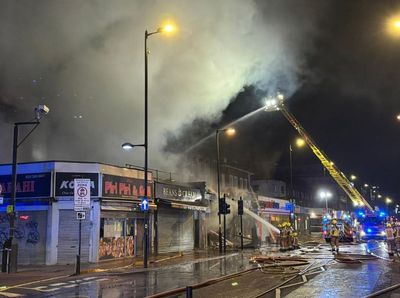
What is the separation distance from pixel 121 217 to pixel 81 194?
16.7ft

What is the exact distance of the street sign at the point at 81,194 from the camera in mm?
14954

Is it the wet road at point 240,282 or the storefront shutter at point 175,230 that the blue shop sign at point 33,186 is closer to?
the wet road at point 240,282

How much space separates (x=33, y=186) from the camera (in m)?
18.5

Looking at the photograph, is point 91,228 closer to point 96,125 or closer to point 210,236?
point 96,125

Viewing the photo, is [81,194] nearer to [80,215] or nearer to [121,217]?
[80,215]

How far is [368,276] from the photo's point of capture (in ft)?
41.1

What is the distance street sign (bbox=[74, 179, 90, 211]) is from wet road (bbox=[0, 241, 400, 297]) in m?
2.34

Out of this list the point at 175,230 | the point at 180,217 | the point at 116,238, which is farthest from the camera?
the point at 180,217

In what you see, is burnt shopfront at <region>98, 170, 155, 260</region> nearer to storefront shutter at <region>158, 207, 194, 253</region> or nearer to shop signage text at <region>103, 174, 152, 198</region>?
shop signage text at <region>103, 174, 152, 198</region>

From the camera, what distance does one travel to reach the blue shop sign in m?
18.3

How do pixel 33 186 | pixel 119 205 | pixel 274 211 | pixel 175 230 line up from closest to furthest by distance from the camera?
pixel 33 186 → pixel 119 205 → pixel 175 230 → pixel 274 211

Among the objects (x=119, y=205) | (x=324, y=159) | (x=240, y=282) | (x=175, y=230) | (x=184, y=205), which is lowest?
(x=240, y=282)

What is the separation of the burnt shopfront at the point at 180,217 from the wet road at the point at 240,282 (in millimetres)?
7105

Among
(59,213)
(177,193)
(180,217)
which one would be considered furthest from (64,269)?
(180,217)
